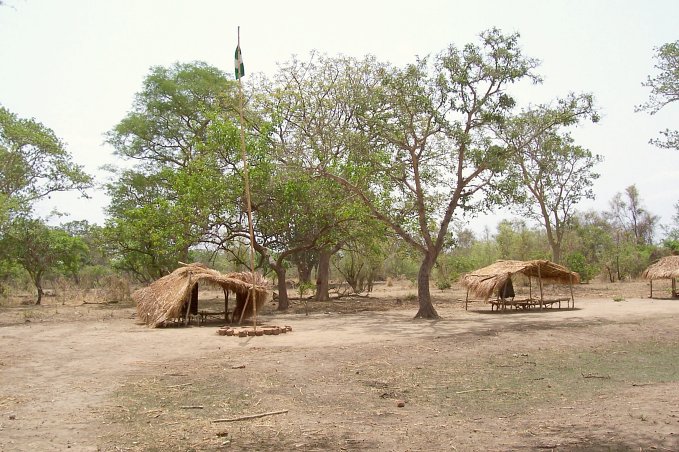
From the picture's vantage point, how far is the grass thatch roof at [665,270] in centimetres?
2272

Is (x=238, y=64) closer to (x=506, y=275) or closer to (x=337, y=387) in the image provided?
(x=337, y=387)

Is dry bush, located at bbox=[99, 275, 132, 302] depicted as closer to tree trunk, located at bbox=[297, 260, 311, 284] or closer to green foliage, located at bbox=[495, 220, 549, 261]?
tree trunk, located at bbox=[297, 260, 311, 284]

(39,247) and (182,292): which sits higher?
(39,247)

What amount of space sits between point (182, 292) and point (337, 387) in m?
8.55

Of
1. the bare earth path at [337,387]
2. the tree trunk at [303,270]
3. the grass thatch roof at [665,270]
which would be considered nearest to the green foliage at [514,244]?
the grass thatch roof at [665,270]

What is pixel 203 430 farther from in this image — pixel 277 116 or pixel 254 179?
pixel 277 116

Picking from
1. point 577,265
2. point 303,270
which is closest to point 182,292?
point 303,270

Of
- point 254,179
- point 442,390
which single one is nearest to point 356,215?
point 254,179

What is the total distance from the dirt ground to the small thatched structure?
83cm

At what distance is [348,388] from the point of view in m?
7.96

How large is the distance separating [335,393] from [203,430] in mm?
2191

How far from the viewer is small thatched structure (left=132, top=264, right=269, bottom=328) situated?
15.7 metres

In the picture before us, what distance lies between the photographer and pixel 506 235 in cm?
4200

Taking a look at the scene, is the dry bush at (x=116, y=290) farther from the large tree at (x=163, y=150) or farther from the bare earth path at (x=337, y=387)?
the bare earth path at (x=337, y=387)
